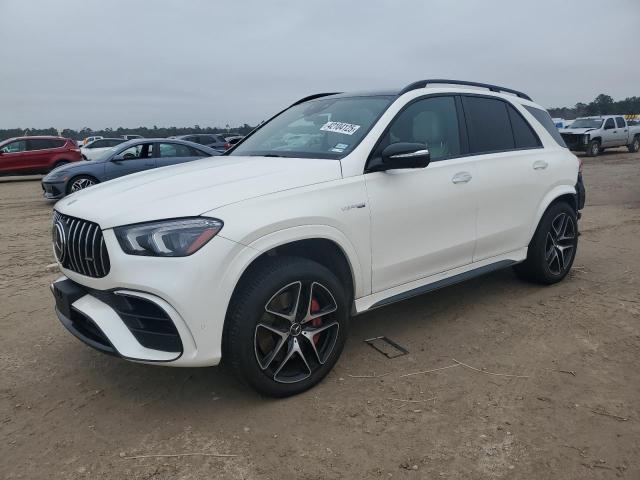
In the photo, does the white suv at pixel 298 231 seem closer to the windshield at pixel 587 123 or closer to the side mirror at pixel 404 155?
the side mirror at pixel 404 155

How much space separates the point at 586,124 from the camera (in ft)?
74.4

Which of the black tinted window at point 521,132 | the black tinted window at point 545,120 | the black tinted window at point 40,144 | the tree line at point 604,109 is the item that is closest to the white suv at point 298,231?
the black tinted window at point 521,132

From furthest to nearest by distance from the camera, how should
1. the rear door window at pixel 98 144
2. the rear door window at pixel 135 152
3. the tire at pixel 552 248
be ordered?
the rear door window at pixel 98 144 < the rear door window at pixel 135 152 < the tire at pixel 552 248

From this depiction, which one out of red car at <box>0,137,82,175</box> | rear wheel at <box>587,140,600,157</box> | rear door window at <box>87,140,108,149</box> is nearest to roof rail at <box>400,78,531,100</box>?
red car at <box>0,137,82,175</box>

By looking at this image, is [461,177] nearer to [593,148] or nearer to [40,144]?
[40,144]

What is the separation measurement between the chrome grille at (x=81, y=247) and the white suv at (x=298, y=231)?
0.03 feet

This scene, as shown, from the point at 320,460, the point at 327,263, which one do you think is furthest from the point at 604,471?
the point at 327,263

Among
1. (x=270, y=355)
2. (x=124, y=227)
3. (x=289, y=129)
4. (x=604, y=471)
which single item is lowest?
(x=604, y=471)

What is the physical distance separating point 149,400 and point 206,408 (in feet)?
1.20

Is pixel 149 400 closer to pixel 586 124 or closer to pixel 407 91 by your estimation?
pixel 407 91

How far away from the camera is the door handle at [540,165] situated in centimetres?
442

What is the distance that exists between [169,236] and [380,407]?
148 centimetres

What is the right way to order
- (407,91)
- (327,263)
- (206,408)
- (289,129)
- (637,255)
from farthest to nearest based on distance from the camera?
(637,255) < (289,129) < (407,91) < (327,263) < (206,408)

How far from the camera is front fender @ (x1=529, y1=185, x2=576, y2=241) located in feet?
14.6
